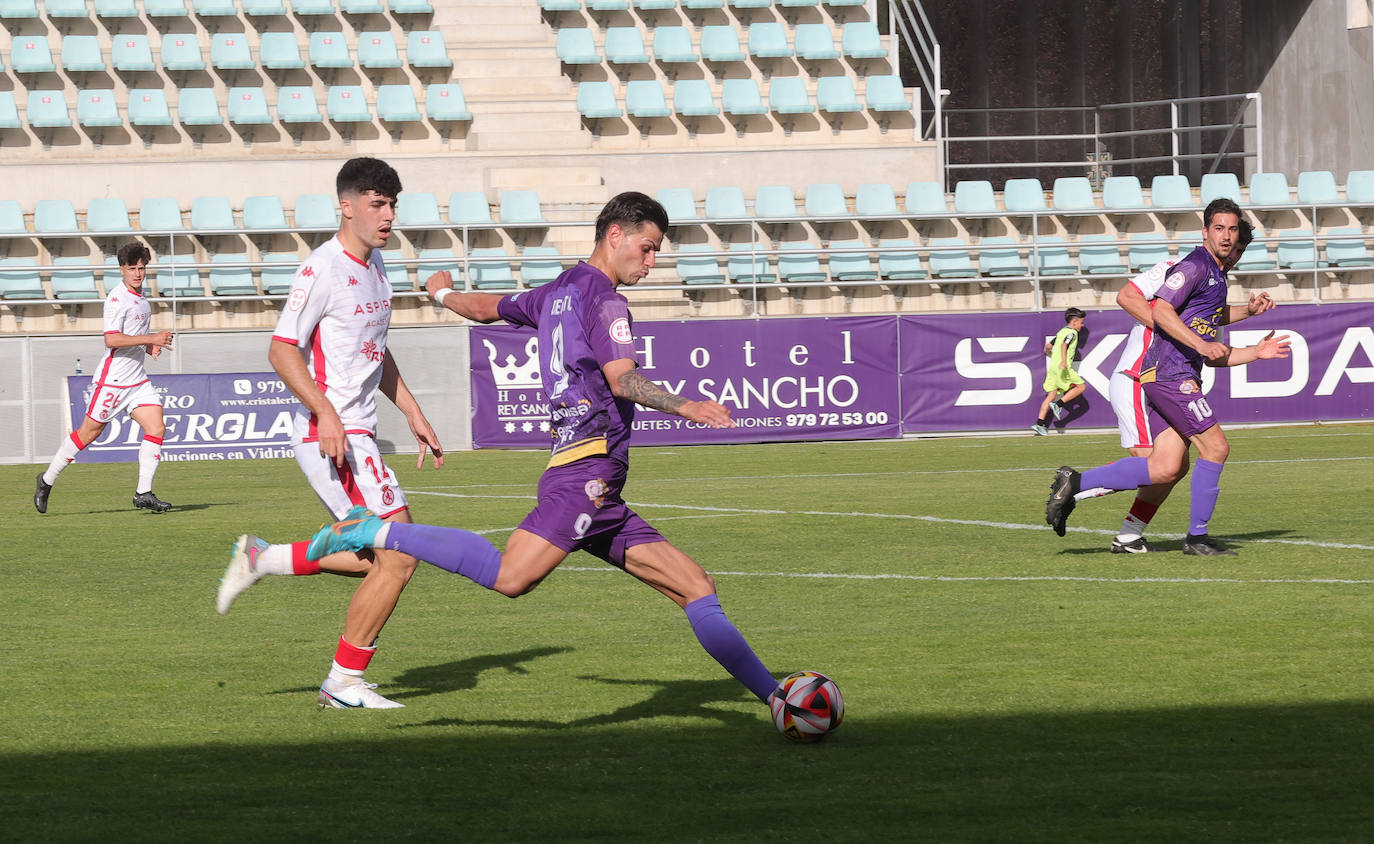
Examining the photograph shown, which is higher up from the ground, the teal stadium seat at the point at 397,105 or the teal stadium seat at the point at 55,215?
the teal stadium seat at the point at 397,105

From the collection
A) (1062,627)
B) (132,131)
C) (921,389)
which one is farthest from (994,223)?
(1062,627)

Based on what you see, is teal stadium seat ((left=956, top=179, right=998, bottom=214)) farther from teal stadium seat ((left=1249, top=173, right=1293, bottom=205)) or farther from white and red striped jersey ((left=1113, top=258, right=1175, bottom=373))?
white and red striped jersey ((left=1113, top=258, right=1175, bottom=373))

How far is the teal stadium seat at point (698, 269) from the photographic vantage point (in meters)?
24.9

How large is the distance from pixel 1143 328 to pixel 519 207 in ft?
50.3

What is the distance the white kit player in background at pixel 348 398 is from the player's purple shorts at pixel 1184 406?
212 inches

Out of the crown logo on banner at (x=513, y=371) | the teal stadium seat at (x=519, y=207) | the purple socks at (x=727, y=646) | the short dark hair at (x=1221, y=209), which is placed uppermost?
the teal stadium seat at (x=519, y=207)

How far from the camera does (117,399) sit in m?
14.9

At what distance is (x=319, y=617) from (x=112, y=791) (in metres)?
3.58

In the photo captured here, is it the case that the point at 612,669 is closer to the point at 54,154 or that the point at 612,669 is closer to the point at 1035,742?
the point at 1035,742

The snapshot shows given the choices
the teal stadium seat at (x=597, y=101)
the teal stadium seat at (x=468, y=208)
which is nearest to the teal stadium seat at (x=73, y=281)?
the teal stadium seat at (x=468, y=208)

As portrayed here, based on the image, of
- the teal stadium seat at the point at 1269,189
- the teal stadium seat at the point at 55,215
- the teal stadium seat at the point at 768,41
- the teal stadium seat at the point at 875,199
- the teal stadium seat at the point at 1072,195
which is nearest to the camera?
the teal stadium seat at the point at 55,215

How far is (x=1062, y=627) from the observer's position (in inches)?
300

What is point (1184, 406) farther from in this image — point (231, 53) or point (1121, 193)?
point (231, 53)

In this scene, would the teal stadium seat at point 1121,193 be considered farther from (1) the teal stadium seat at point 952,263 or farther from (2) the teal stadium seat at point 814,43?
(2) the teal stadium seat at point 814,43
